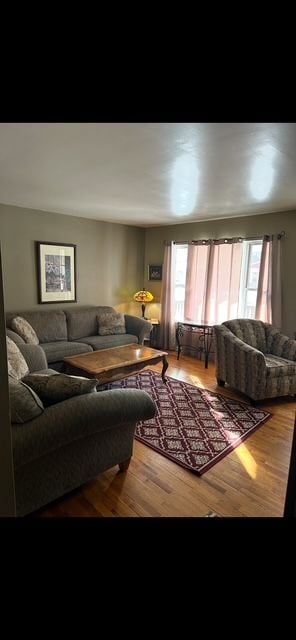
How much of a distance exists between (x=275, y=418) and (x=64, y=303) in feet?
11.1

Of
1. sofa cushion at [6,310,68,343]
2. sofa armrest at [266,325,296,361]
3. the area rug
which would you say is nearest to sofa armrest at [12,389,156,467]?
the area rug

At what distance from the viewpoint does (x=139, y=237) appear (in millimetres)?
5645

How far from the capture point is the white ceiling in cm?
166

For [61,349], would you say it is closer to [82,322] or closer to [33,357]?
[33,357]

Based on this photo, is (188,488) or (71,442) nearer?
(71,442)

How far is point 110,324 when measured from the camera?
457cm

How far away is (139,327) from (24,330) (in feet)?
5.76

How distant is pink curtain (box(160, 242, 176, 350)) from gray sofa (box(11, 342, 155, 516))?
3.48 m

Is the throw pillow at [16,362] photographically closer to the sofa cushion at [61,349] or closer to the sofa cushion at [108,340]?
the sofa cushion at [61,349]

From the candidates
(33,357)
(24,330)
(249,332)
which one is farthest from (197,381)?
(24,330)

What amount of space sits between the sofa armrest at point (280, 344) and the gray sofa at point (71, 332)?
1807 mm

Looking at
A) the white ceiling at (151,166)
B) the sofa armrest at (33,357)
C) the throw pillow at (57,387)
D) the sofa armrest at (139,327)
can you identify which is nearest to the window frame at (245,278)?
the white ceiling at (151,166)

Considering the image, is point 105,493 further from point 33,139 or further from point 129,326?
point 129,326
